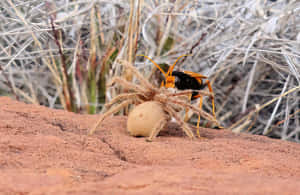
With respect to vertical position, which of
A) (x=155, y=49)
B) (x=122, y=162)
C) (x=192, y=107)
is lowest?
(x=122, y=162)

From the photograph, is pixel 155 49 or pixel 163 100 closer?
pixel 163 100

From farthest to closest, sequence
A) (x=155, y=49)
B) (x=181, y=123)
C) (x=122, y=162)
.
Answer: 1. (x=155, y=49)
2. (x=181, y=123)
3. (x=122, y=162)

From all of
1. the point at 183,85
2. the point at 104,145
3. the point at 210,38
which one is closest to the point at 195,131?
the point at 183,85

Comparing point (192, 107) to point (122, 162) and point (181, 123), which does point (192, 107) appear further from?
point (122, 162)

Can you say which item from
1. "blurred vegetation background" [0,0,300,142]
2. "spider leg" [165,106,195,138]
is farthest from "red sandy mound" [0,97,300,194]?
"blurred vegetation background" [0,0,300,142]

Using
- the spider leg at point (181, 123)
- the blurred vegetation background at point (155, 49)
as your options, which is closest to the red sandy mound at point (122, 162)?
the spider leg at point (181, 123)

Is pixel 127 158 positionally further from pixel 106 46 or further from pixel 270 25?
pixel 270 25

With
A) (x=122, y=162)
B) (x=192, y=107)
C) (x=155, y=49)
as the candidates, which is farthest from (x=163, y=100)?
(x=155, y=49)
